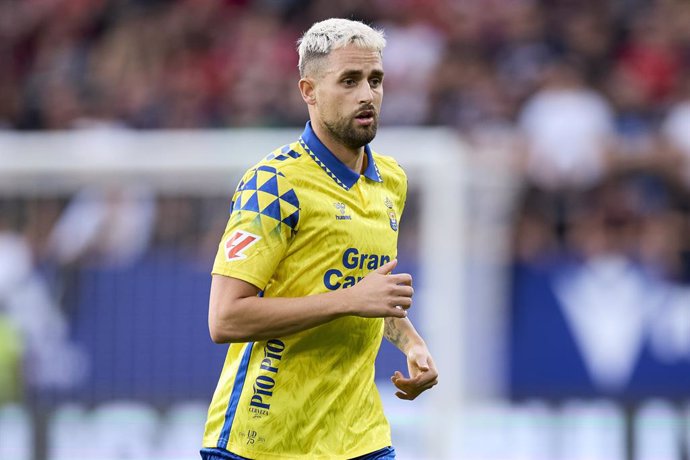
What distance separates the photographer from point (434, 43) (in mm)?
12797

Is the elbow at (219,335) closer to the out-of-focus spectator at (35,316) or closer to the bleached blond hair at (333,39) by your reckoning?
the bleached blond hair at (333,39)

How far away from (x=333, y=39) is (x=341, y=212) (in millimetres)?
570

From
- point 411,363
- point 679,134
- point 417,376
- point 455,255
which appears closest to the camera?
point 417,376

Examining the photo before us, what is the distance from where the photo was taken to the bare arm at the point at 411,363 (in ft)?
15.5

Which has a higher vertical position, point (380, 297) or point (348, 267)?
point (348, 267)

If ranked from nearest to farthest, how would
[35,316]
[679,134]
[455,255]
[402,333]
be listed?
[402,333] → [35,316] → [455,255] → [679,134]

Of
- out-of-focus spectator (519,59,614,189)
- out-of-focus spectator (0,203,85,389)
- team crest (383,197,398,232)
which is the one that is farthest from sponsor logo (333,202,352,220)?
out-of-focus spectator (519,59,614,189)

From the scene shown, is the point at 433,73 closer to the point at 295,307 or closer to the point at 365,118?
the point at 365,118

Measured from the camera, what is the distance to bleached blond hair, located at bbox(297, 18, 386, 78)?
463 centimetres

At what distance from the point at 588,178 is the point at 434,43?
8.15ft

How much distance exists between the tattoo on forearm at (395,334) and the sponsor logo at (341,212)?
1.90 feet

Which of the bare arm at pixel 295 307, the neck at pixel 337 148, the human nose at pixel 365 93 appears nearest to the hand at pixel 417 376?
the bare arm at pixel 295 307

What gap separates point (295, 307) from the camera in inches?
175

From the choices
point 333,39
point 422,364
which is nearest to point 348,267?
point 422,364
